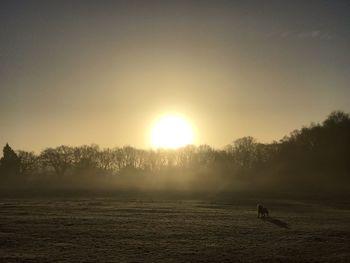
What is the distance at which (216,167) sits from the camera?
455ft

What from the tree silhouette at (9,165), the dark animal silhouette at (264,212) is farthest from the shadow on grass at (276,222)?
the tree silhouette at (9,165)

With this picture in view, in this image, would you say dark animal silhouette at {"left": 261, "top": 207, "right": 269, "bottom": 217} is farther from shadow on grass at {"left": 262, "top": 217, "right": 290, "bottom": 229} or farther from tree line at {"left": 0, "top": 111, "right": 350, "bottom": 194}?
tree line at {"left": 0, "top": 111, "right": 350, "bottom": 194}

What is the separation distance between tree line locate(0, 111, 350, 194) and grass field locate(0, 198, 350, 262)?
196 ft

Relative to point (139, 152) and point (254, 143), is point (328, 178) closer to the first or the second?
point (254, 143)

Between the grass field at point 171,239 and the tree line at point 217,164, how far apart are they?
5985 centimetres

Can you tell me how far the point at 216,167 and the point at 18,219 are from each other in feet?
343

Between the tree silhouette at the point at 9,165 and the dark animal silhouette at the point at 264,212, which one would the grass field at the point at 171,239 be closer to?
the dark animal silhouette at the point at 264,212

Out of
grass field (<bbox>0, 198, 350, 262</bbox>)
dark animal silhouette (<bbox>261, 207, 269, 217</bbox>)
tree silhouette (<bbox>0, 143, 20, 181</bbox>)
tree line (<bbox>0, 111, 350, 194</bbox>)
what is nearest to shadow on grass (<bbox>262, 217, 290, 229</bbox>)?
grass field (<bbox>0, 198, 350, 262</bbox>)

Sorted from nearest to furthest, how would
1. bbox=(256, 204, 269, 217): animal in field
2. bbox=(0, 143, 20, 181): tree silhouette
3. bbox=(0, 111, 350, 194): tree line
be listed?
bbox=(256, 204, 269, 217): animal in field, bbox=(0, 111, 350, 194): tree line, bbox=(0, 143, 20, 181): tree silhouette

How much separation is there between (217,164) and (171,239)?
11663 centimetres

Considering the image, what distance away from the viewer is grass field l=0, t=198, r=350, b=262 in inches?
899

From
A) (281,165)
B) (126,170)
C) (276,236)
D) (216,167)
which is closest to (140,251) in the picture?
(276,236)

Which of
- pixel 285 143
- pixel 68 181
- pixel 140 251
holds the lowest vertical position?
pixel 140 251

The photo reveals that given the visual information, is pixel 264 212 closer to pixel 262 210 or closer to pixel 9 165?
pixel 262 210
